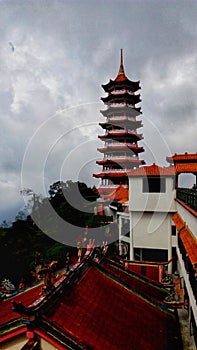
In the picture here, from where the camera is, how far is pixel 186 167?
2022cm

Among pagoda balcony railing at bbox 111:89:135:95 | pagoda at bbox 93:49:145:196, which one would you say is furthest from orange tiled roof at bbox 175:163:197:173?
pagoda balcony railing at bbox 111:89:135:95

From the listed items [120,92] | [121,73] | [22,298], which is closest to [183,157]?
[22,298]

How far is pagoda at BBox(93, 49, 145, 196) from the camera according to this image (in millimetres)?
37812

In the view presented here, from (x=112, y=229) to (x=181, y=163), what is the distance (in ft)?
31.9

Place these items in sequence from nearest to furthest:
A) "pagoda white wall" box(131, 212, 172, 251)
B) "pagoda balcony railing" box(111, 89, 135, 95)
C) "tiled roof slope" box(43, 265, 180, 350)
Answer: "tiled roof slope" box(43, 265, 180, 350), "pagoda white wall" box(131, 212, 172, 251), "pagoda balcony railing" box(111, 89, 135, 95)

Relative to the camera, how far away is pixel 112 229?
2669 centimetres

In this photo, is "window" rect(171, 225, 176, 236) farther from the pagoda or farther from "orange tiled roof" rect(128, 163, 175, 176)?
the pagoda

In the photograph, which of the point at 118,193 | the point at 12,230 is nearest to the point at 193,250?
the point at 118,193

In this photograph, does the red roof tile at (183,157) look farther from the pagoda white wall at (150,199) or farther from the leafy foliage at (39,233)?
the leafy foliage at (39,233)

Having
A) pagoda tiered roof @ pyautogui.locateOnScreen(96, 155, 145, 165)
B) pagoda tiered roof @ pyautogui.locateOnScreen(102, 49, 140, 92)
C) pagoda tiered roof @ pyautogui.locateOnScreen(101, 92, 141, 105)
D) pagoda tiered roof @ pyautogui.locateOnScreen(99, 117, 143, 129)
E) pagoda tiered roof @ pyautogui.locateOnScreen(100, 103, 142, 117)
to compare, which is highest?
pagoda tiered roof @ pyautogui.locateOnScreen(102, 49, 140, 92)

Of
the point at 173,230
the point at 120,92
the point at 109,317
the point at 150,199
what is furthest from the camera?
the point at 120,92

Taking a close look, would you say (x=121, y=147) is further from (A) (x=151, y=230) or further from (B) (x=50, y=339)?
(B) (x=50, y=339)

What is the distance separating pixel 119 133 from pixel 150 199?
20.1m

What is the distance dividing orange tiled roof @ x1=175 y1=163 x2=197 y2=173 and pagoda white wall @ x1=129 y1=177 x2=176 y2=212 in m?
1.01
